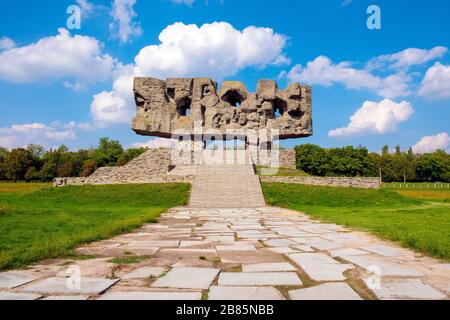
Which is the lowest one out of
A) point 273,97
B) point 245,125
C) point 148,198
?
point 148,198

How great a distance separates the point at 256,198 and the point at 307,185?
5.30 meters

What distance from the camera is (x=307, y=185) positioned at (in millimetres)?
22359

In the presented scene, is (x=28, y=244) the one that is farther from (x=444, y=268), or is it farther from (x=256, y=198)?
(x=256, y=198)

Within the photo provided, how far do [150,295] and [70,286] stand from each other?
83 cm

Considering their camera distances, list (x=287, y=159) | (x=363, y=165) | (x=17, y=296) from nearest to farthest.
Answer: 1. (x=17, y=296)
2. (x=287, y=159)
3. (x=363, y=165)

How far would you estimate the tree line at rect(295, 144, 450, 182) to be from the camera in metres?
55.8

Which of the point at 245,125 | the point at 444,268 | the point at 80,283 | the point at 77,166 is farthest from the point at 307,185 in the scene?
the point at 77,166

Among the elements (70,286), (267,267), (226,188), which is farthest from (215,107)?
(70,286)

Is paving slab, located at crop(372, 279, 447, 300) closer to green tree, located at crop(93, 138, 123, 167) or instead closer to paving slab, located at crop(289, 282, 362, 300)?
paving slab, located at crop(289, 282, 362, 300)

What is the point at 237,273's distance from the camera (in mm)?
3797

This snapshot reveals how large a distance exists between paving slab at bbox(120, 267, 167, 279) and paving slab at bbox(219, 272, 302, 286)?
706 mm

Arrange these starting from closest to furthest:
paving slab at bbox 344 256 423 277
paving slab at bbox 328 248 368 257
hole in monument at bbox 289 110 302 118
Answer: paving slab at bbox 344 256 423 277
paving slab at bbox 328 248 368 257
hole in monument at bbox 289 110 302 118

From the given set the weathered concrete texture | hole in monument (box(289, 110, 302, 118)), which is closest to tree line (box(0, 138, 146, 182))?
the weathered concrete texture

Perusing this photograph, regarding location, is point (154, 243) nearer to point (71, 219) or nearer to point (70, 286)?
point (70, 286)
